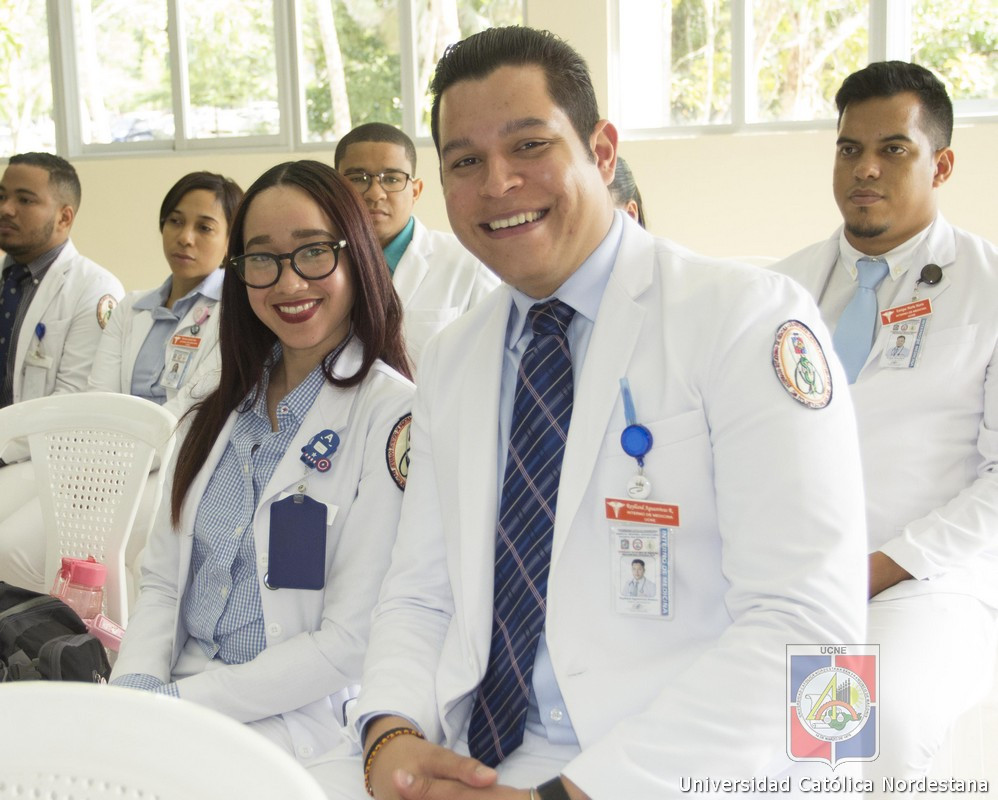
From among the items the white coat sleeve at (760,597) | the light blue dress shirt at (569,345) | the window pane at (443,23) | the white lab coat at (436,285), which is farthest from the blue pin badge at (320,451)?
the window pane at (443,23)

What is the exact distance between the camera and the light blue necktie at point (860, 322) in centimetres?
223

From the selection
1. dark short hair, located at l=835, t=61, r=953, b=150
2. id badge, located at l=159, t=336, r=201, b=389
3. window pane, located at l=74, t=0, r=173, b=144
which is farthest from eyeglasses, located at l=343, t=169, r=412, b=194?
window pane, located at l=74, t=0, r=173, b=144

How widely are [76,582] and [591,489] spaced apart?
5.16ft

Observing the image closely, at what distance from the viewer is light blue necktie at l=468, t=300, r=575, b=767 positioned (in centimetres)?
130

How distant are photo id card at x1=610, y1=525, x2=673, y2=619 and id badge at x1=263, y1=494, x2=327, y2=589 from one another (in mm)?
603

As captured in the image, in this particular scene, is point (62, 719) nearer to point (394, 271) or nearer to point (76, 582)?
point (76, 582)

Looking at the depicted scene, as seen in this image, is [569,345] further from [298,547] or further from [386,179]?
[386,179]

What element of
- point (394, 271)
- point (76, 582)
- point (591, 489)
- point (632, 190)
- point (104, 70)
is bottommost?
point (76, 582)

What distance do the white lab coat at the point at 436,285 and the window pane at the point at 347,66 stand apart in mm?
3338

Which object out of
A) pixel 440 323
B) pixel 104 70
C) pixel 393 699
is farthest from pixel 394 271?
pixel 104 70

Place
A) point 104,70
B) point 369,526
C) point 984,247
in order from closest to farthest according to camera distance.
→ point 369,526
point 984,247
point 104,70

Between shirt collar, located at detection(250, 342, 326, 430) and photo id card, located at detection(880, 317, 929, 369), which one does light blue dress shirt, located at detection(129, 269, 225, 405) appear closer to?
shirt collar, located at detection(250, 342, 326, 430)

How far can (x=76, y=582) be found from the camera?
92.0 inches

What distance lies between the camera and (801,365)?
3.92 feet
